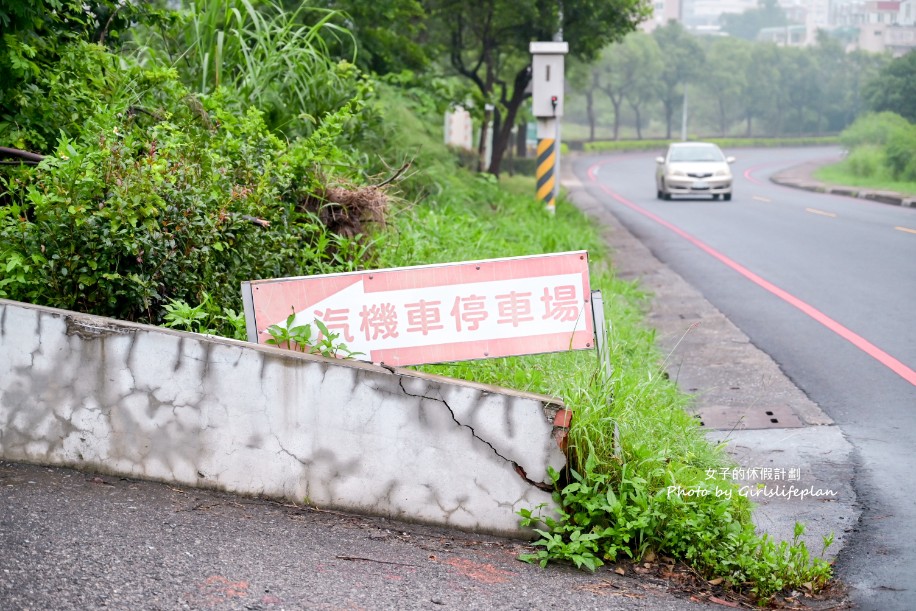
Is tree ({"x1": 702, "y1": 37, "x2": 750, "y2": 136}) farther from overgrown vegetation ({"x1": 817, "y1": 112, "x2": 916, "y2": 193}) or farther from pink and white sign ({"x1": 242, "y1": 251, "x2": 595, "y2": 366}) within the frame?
pink and white sign ({"x1": 242, "y1": 251, "x2": 595, "y2": 366})

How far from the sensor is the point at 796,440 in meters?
5.54

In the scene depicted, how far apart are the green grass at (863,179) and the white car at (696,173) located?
206 inches

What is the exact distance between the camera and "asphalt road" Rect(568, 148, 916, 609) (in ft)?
14.1

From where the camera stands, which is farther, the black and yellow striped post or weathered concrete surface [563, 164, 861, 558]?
the black and yellow striped post

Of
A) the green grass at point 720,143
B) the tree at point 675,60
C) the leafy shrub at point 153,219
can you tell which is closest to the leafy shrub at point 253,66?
the leafy shrub at point 153,219

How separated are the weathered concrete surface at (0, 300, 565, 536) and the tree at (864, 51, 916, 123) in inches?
A: 1654

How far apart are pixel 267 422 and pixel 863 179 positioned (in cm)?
3489

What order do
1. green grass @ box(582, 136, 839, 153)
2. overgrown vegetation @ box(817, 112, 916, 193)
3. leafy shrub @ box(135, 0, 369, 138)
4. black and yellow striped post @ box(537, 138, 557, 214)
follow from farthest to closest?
green grass @ box(582, 136, 839, 153), overgrown vegetation @ box(817, 112, 916, 193), black and yellow striped post @ box(537, 138, 557, 214), leafy shrub @ box(135, 0, 369, 138)

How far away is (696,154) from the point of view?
26.2 m

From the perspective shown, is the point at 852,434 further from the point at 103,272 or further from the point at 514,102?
the point at 514,102

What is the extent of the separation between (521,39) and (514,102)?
1.81m

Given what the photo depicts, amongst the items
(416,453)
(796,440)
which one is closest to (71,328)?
(416,453)

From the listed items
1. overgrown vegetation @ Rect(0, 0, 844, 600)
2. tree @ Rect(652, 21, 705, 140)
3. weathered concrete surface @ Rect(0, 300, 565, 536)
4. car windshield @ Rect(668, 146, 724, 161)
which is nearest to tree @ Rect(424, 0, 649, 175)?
car windshield @ Rect(668, 146, 724, 161)

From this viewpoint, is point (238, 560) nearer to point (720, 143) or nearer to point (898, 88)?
point (898, 88)
